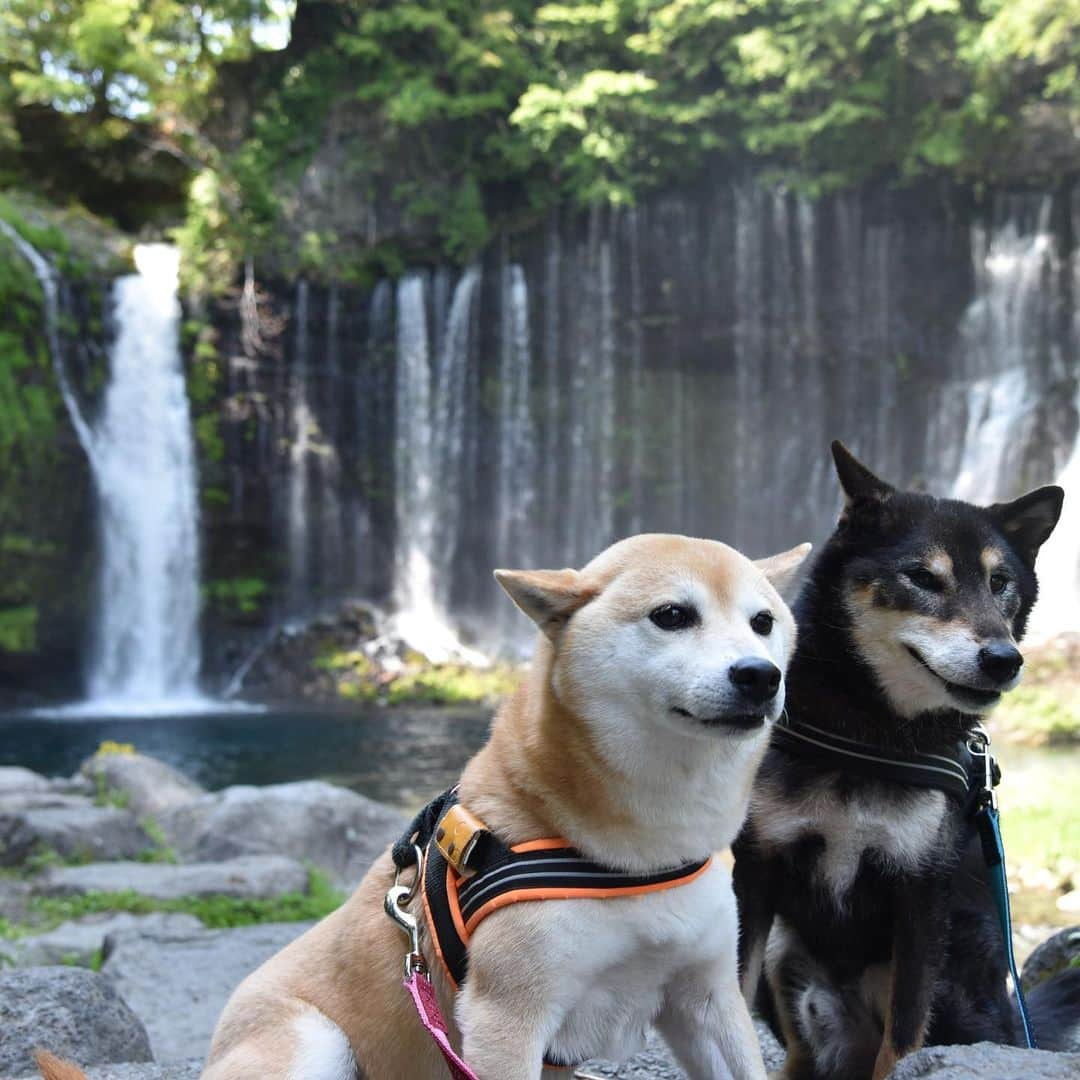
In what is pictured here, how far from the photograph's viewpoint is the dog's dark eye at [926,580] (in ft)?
8.49

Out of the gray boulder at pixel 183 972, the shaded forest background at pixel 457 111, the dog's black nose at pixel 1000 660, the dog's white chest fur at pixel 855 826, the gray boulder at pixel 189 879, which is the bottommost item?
the gray boulder at pixel 189 879

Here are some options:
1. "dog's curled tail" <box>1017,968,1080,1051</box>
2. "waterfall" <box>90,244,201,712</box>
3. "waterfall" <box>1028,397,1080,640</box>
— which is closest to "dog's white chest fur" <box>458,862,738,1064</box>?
"dog's curled tail" <box>1017,968,1080,1051</box>

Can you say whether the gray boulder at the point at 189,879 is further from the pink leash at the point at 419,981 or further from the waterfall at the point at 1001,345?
the waterfall at the point at 1001,345

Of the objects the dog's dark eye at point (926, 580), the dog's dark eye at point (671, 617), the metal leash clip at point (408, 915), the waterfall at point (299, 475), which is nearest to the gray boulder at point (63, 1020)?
the metal leash clip at point (408, 915)

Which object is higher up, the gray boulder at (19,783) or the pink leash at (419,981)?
the pink leash at (419,981)

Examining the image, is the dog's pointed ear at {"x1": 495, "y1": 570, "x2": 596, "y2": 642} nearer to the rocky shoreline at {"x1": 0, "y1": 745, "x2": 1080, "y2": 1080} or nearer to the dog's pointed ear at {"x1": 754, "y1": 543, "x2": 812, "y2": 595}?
the dog's pointed ear at {"x1": 754, "y1": 543, "x2": 812, "y2": 595}

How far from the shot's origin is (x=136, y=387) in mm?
21125

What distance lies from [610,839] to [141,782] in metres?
9.33

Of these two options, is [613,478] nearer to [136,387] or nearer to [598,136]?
[598,136]

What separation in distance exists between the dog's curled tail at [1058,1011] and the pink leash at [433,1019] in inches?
57.2

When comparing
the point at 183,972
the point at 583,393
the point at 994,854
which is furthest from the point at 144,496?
the point at 994,854

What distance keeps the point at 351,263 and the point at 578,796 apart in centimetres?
2128

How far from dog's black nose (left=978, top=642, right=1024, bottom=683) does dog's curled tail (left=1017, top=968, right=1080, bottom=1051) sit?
0.90 meters

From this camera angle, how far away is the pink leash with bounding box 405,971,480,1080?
1929mm
